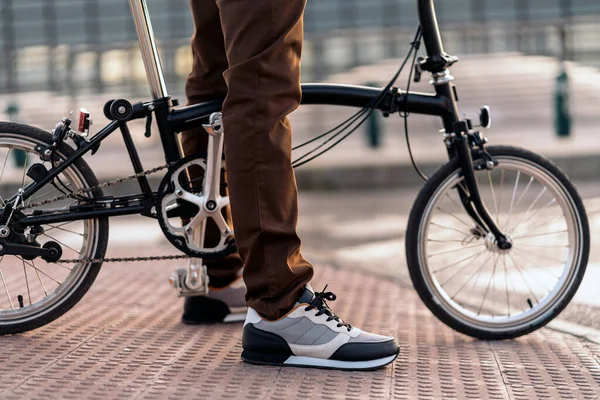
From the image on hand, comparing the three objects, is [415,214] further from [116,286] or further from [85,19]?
[85,19]

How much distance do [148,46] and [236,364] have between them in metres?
0.95

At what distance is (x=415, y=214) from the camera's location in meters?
3.06

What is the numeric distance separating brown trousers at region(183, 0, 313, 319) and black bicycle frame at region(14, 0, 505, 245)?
37cm

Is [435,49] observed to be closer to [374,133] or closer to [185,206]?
[185,206]

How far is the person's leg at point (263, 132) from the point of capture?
258 cm

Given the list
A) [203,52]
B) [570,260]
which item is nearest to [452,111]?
[570,260]

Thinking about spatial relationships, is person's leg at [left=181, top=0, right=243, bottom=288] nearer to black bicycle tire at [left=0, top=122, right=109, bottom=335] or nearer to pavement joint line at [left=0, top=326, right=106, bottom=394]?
black bicycle tire at [left=0, top=122, right=109, bottom=335]

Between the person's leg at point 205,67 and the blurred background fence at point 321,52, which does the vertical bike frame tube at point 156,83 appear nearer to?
the person's leg at point 205,67

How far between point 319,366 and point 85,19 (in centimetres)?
2202

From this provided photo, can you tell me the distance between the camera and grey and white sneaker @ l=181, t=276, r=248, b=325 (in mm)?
3309

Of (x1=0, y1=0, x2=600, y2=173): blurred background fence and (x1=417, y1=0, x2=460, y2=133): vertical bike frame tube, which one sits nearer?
(x1=417, y1=0, x2=460, y2=133): vertical bike frame tube

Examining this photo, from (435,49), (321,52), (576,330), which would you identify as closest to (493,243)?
(576,330)

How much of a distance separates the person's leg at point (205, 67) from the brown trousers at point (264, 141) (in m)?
0.44

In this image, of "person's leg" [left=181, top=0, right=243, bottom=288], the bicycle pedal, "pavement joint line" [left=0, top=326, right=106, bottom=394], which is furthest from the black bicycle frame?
"pavement joint line" [left=0, top=326, right=106, bottom=394]
